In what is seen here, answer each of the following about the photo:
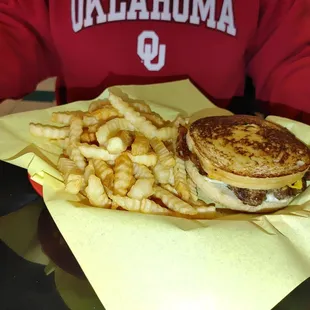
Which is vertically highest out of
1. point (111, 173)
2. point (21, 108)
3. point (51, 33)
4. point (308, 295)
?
point (51, 33)

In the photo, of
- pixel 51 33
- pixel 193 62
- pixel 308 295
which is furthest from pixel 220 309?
pixel 51 33

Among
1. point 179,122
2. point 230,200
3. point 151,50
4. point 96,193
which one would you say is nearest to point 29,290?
point 96,193

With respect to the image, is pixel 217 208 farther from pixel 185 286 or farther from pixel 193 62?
pixel 193 62

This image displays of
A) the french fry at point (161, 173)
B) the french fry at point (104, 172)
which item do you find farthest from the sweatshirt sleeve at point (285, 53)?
the french fry at point (104, 172)

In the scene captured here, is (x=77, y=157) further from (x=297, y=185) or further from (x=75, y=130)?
(x=297, y=185)

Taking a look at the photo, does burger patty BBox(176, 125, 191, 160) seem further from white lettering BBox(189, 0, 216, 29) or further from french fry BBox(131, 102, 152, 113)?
white lettering BBox(189, 0, 216, 29)

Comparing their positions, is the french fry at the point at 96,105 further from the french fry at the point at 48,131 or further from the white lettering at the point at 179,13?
the white lettering at the point at 179,13

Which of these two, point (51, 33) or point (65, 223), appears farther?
point (51, 33)
